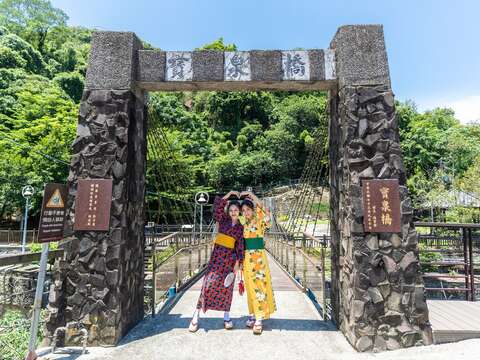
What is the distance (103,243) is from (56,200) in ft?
2.17

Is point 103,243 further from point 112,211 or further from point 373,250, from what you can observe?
point 373,250

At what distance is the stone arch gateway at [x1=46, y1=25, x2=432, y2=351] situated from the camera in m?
2.80

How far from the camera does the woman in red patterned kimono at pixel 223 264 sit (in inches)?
126

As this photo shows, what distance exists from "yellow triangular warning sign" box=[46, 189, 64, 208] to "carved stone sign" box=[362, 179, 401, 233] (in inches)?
102

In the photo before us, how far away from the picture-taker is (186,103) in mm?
34344

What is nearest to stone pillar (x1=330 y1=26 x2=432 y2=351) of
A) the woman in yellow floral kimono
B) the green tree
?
the woman in yellow floral kimono

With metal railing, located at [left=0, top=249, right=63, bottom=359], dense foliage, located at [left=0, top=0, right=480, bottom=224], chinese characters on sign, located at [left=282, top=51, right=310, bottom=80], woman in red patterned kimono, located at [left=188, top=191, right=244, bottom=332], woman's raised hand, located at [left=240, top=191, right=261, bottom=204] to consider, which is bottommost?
metal railing, located at [left=0, top=249, right=63, bottom=359]

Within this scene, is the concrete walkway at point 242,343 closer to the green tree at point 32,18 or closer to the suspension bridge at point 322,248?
the suspension bridge at point 322,248

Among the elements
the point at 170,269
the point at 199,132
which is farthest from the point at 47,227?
the point at 199,132

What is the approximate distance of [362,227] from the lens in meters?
2.85

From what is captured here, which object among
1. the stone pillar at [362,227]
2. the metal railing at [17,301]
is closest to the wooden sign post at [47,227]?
the metal railing at [17,301]

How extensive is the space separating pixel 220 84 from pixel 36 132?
1591 centimetres

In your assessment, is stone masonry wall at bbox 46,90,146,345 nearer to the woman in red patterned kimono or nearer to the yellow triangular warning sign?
the yellow triangular warning sign

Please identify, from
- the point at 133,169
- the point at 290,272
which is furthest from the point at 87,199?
the point at 290,272
